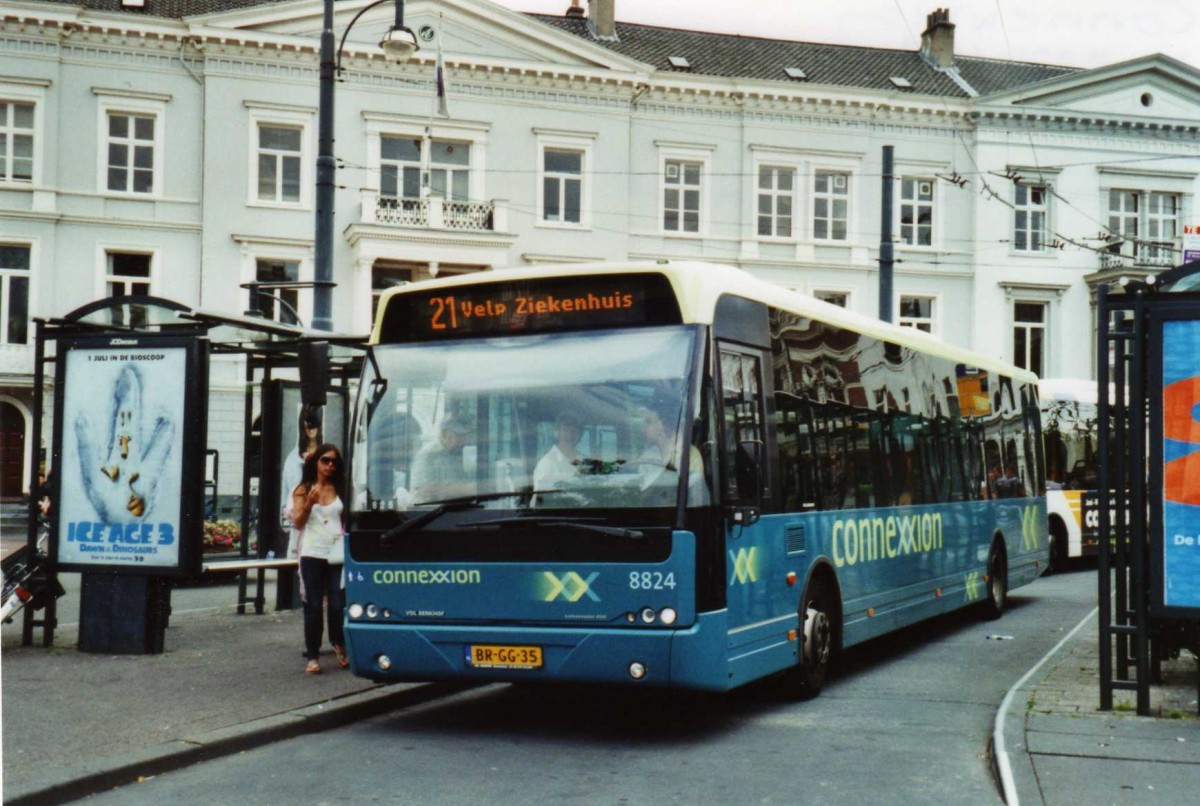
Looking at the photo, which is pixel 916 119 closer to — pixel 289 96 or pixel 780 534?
pixel 289 96

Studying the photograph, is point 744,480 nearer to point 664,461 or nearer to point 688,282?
point 664,461

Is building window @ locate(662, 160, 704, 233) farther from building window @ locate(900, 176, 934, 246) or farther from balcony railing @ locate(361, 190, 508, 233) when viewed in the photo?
building window @ locate(900, 176, 934, 246)

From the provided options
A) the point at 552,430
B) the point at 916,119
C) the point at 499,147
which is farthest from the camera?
the point at 916,119

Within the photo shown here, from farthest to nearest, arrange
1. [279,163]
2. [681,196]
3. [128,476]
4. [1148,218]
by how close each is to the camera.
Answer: [1148,218], [681,196], [279,163], [128,476]

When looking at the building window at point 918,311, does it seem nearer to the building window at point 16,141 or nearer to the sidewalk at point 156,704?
the building window at point 16,141

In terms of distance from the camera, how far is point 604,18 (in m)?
41.2

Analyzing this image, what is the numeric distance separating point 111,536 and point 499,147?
2643 centimetres

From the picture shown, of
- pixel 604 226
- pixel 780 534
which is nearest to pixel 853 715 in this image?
pixel 780 534

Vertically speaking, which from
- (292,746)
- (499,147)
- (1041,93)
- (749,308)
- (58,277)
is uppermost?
(1041,93)

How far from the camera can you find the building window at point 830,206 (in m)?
39.9

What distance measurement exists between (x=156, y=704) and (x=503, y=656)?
98.6 inches

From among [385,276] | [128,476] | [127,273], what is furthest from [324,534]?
[127,273]

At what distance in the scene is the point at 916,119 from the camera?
4016cm

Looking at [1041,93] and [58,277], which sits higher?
[1041,93]
